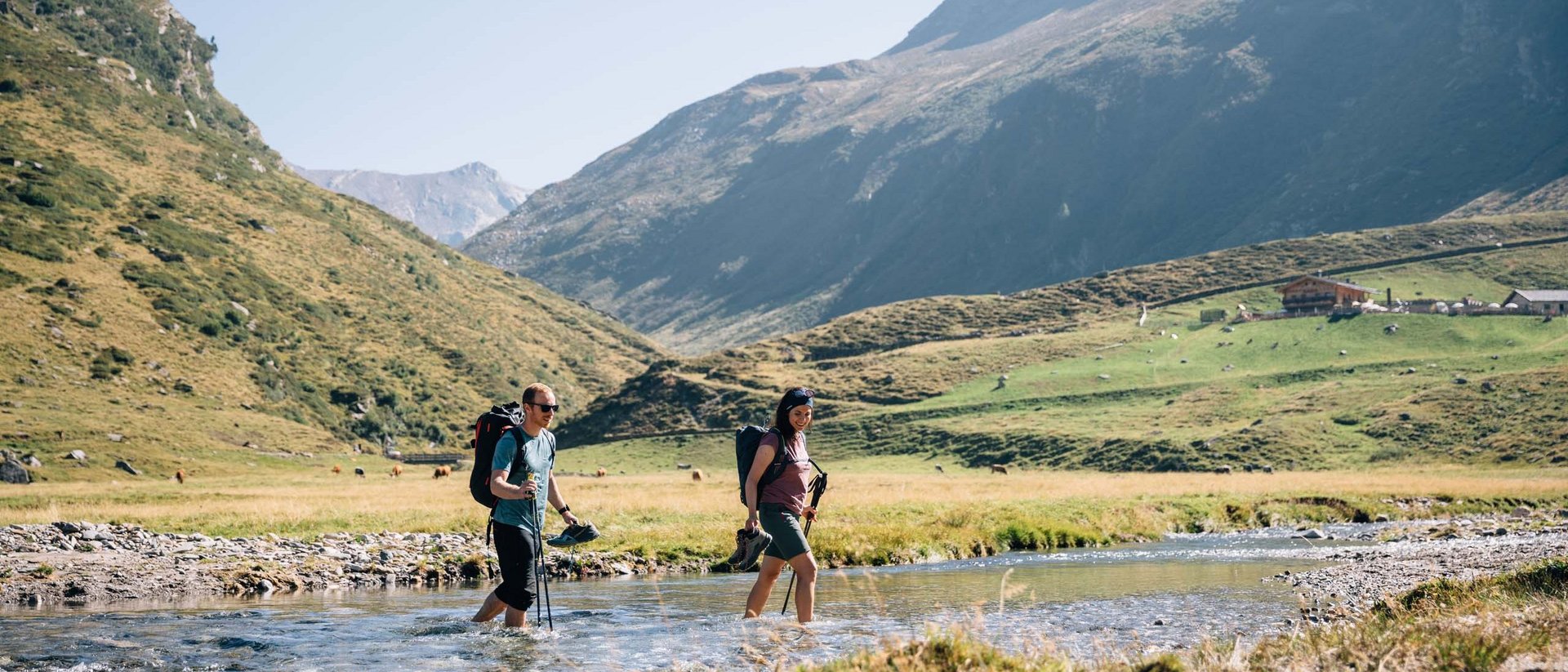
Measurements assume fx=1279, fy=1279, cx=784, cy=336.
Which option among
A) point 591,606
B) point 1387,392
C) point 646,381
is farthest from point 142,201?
point 591,606

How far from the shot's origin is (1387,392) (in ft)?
324

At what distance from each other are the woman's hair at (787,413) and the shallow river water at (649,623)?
2.15 meters

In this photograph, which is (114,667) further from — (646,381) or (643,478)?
(646,381)

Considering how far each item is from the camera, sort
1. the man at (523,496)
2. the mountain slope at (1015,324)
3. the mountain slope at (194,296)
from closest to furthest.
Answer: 1. the man at (523,496)
2. the mountain slope at (194,296)
3. the mountain slope at (1015,324)

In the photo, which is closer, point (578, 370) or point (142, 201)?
point (142, 201)

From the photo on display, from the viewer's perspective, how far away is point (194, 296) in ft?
367

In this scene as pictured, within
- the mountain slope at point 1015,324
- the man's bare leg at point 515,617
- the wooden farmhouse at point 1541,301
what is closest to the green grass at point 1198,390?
the mountain slope at point 1015,324

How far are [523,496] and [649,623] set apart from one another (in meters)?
4.30

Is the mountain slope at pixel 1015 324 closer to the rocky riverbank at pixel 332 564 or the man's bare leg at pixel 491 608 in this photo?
the rocky riverbank at pixel 332 564

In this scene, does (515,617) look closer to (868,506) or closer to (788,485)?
(788,485)

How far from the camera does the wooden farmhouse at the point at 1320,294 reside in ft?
460

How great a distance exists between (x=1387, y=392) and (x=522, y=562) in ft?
320

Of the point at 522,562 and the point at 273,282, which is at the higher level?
the point at 273,282

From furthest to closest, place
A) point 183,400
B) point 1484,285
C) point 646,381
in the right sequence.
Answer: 1. point 1484,285
2. point 646,381
3. point 183,400
